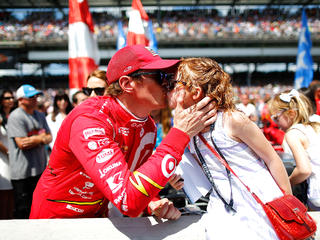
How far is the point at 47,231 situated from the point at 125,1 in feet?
88.0

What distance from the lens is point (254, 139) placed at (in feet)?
4.08

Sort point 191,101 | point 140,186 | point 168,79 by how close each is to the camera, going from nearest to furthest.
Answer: point 140,186 < point 191,101 < point 168,79

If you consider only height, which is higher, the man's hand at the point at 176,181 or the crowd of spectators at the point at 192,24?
the crowd of spectators at the point at 192,24

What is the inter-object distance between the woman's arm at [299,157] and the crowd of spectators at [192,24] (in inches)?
903

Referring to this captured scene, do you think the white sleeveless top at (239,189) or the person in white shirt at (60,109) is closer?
the white sleeveless top at (239,189)

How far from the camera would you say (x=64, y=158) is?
56.6 inches

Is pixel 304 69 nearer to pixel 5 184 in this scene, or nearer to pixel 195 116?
pixel 195 116

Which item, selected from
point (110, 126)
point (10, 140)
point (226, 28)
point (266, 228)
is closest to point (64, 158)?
point (110, 126)

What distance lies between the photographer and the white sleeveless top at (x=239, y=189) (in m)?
1.21

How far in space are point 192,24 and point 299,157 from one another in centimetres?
2566

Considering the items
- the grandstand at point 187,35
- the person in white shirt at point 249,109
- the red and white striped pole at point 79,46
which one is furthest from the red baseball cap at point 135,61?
the grandstand at point 187,35

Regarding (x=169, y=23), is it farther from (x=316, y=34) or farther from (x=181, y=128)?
(x=181, y=128)

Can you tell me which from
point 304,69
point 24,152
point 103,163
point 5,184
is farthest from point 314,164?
point 304,69

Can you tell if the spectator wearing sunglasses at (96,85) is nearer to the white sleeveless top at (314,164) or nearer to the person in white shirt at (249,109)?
the white sleeveless top at (314,164)
